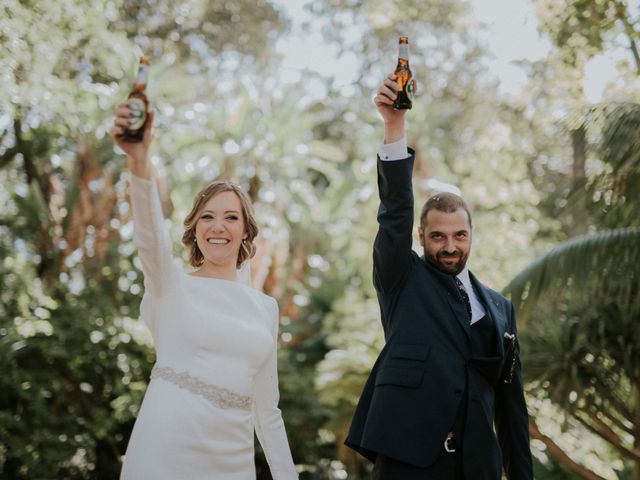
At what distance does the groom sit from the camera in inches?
112

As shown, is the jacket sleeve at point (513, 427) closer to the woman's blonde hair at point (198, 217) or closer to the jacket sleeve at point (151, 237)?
the woman's blonde hair at point (198, 217)

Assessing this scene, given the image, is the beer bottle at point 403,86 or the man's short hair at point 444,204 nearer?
the beer bottle at point 403,86

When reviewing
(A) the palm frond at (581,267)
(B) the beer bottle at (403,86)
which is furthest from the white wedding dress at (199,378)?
(A) the palm frond at (581,267)

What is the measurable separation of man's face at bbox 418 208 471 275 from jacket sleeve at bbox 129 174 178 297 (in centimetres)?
103

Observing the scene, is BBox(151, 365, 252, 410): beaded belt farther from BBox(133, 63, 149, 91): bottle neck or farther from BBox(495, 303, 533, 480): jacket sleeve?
BBox(495, 303, 533, 480): jacket sleeve

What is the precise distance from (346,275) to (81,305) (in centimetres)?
502

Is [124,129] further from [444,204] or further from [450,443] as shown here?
[450,443]

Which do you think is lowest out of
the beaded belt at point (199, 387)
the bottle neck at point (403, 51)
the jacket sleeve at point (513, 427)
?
the jacket sleeve at point (513, 427)

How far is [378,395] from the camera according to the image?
9.57ft

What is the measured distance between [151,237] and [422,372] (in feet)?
3.66

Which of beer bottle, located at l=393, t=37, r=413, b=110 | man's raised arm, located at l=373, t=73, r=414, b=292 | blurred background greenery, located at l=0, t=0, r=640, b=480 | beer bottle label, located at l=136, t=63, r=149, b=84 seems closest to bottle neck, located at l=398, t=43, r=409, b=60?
beer bottle, located at l=393, t=37, r=413, b=110

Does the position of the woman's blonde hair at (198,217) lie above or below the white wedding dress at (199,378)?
above

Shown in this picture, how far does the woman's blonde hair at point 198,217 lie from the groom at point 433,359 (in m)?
0.53

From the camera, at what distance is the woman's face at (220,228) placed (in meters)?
3.05
